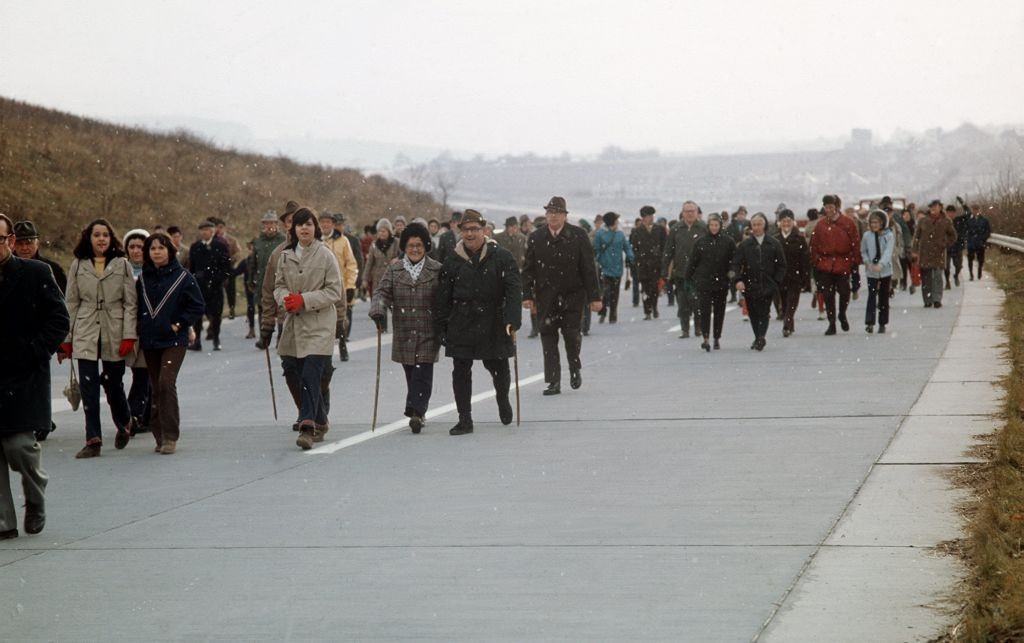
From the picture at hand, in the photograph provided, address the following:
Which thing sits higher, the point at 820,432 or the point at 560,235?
the point at 560,235

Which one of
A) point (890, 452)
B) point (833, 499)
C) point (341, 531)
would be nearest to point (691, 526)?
point (833, 499)

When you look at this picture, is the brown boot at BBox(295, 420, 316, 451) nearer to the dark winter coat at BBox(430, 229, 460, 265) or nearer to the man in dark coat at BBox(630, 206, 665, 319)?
the dark winter coat at BBox(430, 229, 460, 265)

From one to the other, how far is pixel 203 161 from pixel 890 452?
66770 millimetres

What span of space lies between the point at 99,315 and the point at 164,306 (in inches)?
20.7

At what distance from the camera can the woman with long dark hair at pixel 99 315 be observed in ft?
38.3

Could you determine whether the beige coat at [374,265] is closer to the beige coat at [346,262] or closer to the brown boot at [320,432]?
the beige coat at [346,262]

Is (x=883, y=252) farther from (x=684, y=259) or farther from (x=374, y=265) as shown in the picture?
(x=374, y=265)

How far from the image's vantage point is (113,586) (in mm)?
6875

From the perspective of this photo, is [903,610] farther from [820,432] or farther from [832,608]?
[820,432]

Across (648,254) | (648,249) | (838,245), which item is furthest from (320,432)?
(648,249)

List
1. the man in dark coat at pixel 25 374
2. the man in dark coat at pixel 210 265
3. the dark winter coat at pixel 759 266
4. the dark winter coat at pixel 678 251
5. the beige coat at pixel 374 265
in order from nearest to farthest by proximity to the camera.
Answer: the man in dark coat at pixel 25 374 < the dark winter coat at pixel 759 266 < the beige coat at pixel 374 265 < the man in dark coat at pixel 210 265 < the dark winter coat at pixel 678 251

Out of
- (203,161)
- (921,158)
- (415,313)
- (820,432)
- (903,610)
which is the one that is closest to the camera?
(903,610)

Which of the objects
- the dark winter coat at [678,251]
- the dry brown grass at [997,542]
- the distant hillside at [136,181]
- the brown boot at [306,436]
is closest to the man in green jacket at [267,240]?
the dark winter coat at [678,251]

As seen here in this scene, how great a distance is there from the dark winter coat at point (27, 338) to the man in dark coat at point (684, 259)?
1263 centimetres
